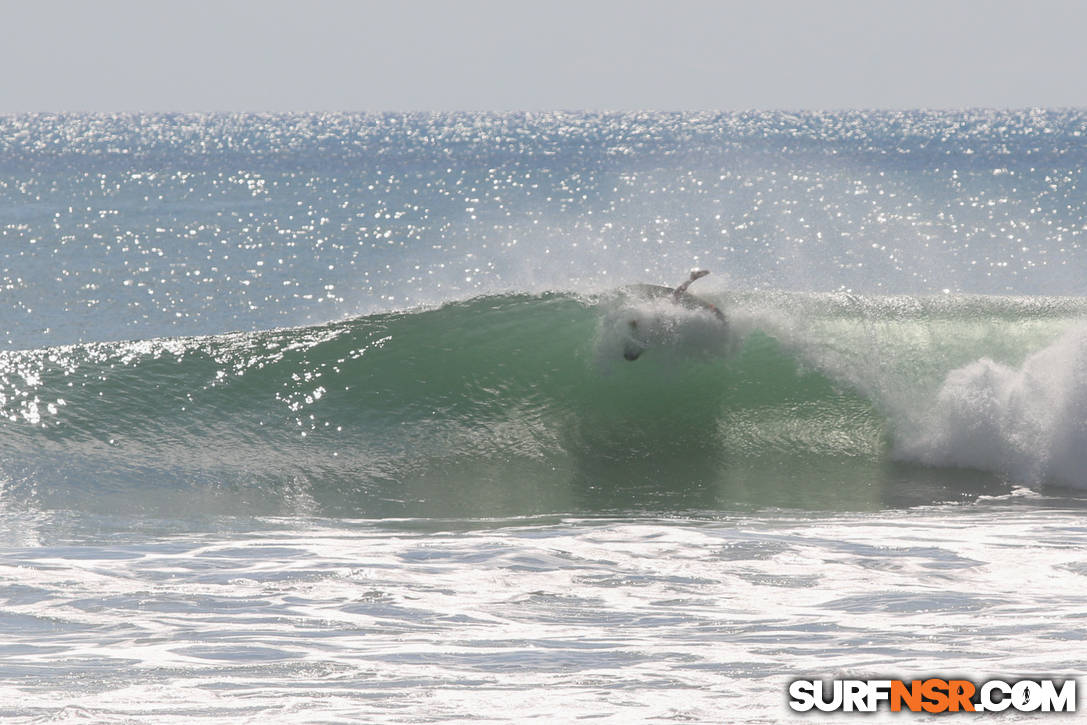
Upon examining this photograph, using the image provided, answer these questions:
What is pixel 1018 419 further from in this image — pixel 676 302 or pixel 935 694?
pixel 935 694

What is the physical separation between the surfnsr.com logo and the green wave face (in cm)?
403

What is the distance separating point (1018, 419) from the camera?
10305mm

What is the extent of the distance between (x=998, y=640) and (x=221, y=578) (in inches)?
167

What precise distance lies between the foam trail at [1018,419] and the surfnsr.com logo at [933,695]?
16.9 feet

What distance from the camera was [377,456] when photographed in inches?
419

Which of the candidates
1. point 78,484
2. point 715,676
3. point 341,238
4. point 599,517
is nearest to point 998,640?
point 715,676

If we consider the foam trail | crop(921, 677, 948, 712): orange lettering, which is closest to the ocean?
the foam trail

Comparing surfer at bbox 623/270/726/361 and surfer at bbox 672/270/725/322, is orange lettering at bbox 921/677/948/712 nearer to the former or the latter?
surfer at bbox 672/270/725/322

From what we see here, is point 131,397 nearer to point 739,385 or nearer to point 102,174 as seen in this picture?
point 739,385

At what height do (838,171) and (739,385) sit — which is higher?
(838,171)

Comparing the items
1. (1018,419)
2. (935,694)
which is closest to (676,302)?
(1018,419)

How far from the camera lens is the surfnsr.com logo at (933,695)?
491cm

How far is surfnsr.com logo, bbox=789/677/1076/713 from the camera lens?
4914mm

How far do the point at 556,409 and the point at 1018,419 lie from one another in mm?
4100
